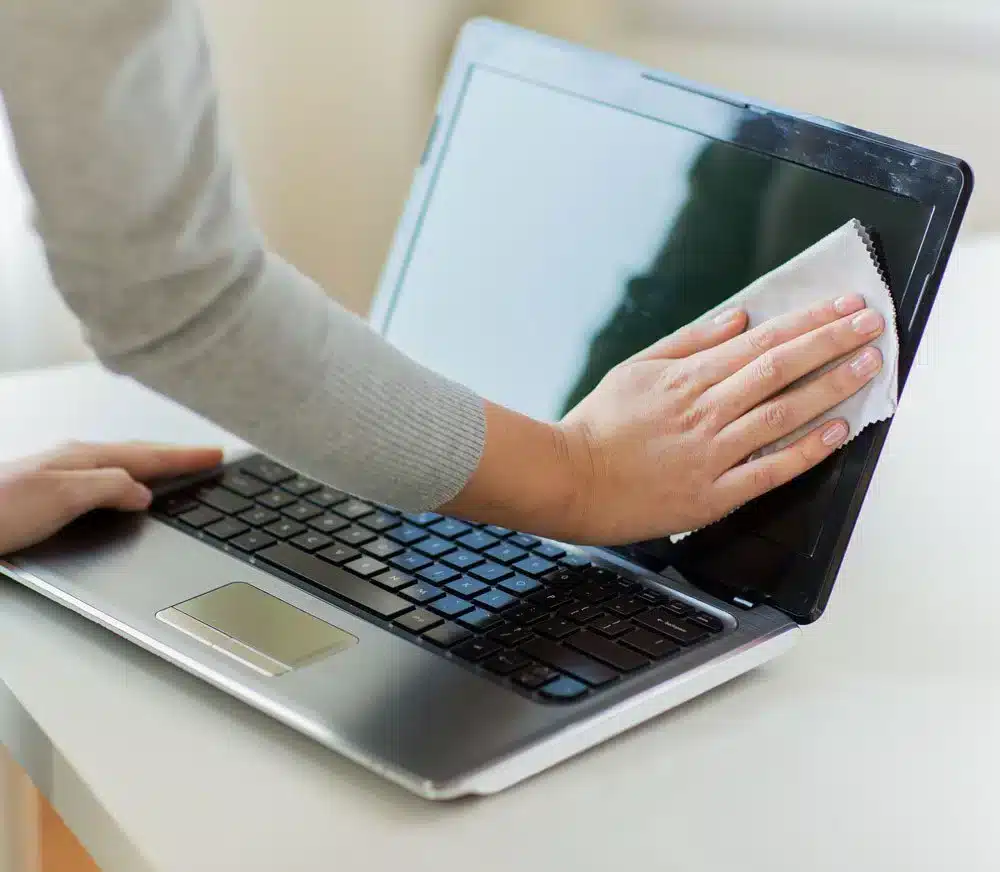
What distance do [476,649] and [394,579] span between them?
10 centimetres

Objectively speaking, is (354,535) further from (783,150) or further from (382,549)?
(783,150)

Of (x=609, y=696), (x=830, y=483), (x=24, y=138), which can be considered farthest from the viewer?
(x=830, y=483)

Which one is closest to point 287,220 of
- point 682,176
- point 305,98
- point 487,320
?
point 305,98

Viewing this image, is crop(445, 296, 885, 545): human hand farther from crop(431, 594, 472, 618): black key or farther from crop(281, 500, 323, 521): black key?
crop(281, 500, 323, 521): black key

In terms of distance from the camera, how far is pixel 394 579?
732mm

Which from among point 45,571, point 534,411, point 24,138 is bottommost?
point 45,571

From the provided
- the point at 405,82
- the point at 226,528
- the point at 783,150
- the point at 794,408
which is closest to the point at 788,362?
the point at 794,408

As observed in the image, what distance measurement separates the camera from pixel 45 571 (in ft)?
2.41

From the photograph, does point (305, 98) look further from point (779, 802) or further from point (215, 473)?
point (779, 802)

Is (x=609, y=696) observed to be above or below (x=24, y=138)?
below

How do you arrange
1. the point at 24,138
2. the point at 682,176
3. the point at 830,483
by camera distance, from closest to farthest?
the point at 24,138, the point at 830,483, the point at 682,176

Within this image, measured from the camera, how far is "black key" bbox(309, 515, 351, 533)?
31.4 inches

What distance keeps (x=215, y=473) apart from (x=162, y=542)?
12 centimetres

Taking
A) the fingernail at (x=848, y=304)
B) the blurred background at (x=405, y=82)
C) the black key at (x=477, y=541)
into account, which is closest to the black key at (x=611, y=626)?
the black key at (x=477, y=541)
